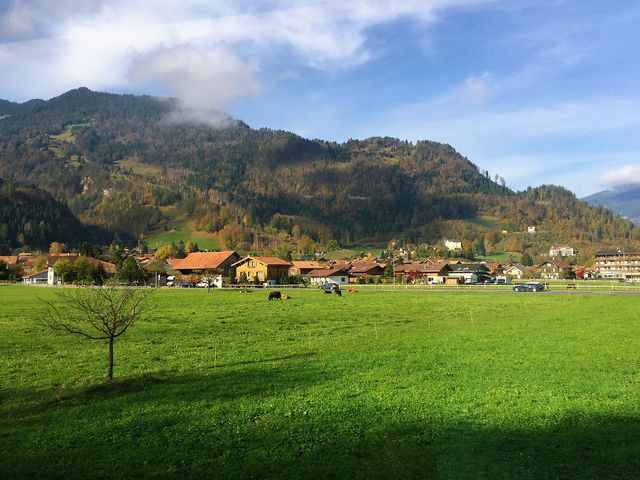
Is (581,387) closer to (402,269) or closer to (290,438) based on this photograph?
(290,438)

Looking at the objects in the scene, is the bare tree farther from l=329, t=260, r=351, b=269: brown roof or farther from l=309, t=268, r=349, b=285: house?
l=329, t=260, r=351, b=269: brown roof

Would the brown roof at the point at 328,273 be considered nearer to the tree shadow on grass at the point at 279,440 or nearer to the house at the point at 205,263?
the house at the point at 205,263

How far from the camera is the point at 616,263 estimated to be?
164125 mm

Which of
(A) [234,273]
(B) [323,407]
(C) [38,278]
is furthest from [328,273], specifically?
(B) [323,407]

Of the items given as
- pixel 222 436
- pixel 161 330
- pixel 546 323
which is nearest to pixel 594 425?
pixel 222 436

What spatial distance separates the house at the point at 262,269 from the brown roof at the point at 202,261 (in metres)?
11.5

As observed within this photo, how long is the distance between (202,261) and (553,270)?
11368cm

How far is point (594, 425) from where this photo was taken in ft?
33.1

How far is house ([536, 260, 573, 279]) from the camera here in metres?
136

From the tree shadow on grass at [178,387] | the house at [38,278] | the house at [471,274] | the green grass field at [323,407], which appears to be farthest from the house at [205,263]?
the tree shadow on grass at [178,387]

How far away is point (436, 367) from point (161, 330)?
15426 millimetres

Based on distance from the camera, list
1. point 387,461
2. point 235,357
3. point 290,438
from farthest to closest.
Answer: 1. point 235,357
2. point 290,438
3. point 387,461

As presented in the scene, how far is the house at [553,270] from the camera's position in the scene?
136500mm

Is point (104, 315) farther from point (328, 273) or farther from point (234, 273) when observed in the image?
point (234, 273)
